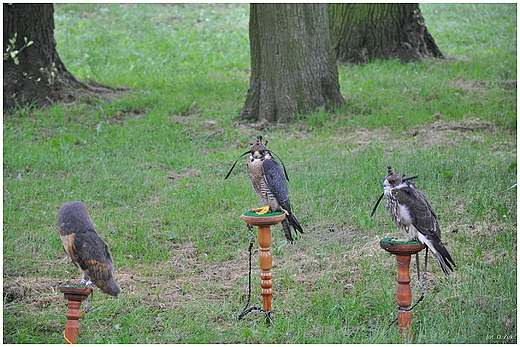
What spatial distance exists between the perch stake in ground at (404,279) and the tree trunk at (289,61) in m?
5.61

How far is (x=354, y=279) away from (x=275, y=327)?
97cm

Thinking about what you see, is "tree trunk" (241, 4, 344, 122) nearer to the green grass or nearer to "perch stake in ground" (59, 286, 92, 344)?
the green grass

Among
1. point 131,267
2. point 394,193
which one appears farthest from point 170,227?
point 394,193

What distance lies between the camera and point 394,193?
11.5 ft

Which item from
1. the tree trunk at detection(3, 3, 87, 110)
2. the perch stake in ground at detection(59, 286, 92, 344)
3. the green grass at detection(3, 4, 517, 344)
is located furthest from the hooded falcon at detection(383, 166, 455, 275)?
the tree trunk at detection(3, 3, 87, 110)

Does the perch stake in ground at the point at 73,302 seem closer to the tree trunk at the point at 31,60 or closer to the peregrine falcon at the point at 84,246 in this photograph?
the peregrine falcon at the point at 84,246

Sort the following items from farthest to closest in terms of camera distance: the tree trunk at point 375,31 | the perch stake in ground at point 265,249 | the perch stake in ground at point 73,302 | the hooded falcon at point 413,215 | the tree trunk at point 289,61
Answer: the tree trunk at point 375,31
the tree trunk at point 289,61
the perch stake in ground at point 265,249
the hooded falcon at point 413,215
the perch stake in ground at point 73,302

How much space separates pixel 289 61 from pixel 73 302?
6.29 m

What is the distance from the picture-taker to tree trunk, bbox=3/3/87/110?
9328mm

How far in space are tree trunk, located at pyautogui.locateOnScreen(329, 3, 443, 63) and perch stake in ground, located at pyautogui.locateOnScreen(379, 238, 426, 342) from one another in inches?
344

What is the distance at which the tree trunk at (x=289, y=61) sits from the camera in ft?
28.6

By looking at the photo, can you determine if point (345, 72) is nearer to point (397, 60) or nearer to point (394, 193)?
point (397, 60)

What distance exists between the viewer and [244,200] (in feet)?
20.1

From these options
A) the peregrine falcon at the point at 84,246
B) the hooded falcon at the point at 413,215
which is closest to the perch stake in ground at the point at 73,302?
the peregrine falcon at the point at 84,246
